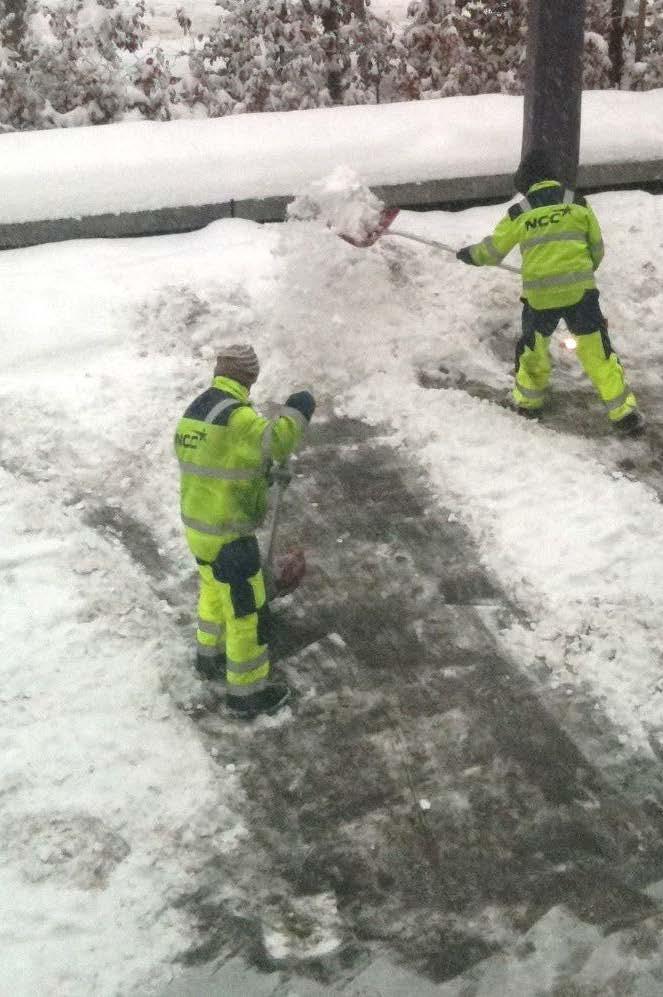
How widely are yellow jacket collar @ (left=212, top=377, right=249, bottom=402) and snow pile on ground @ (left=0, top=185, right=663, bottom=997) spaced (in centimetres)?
135

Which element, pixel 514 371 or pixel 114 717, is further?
pixel 514 371

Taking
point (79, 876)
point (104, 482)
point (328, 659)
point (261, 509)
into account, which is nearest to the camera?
point (79, 876)

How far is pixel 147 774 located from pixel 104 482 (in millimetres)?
2344

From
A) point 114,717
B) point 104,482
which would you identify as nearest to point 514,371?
point 104,482

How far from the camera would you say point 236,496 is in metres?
4.24

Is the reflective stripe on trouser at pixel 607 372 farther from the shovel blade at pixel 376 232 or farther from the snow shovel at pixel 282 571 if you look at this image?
the snow shovel at pixel 282 571

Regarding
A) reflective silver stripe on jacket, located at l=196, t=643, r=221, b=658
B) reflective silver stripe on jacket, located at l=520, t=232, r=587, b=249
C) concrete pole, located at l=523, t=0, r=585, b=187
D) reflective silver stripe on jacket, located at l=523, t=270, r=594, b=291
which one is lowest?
reflective silver stripe on jacket, located at l=196, t=643, r=221, b=658

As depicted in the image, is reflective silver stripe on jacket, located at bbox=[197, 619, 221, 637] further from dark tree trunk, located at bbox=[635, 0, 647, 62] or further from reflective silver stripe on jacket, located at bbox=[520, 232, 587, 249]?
dark tree trunk, located at bbox=[635, 0, 647, 62]

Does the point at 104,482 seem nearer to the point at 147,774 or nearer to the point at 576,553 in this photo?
the point at 147,774

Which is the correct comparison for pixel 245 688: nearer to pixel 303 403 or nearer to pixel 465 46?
pixel 303 403

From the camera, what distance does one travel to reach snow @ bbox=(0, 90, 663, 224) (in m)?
8.13

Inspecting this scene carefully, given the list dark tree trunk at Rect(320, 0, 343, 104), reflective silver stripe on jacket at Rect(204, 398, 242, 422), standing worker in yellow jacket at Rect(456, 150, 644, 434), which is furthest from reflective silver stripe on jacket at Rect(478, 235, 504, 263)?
dark tree trunk at Rect(320, 0, 343, 104)

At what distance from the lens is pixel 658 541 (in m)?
5.23

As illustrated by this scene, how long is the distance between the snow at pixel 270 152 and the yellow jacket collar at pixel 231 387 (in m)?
4.40
